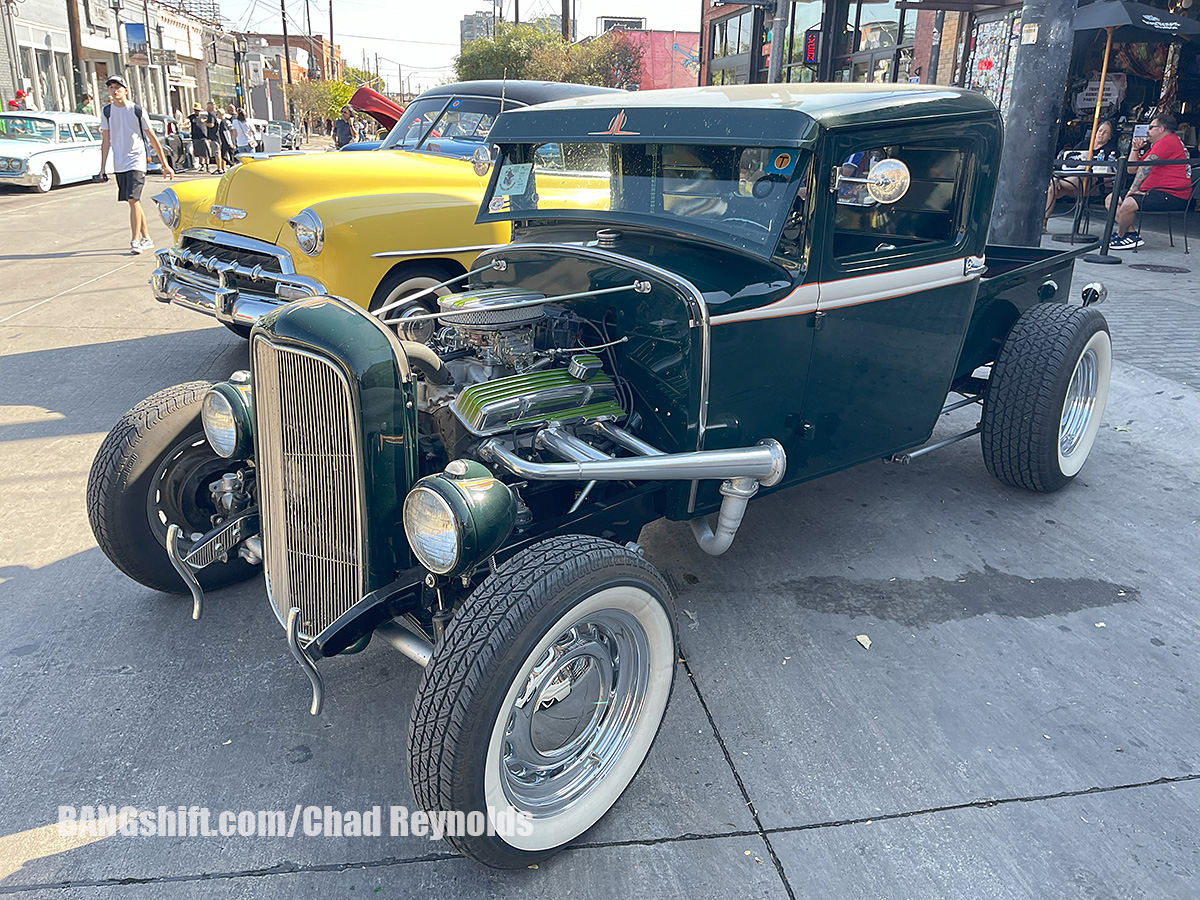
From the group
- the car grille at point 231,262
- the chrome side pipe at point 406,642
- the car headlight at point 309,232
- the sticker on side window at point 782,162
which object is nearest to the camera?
the chrome side pipe at point 406,642

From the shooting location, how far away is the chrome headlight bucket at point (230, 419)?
111 inches

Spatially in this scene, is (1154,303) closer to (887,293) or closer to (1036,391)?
(1036,391)

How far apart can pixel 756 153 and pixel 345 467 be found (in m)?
1.77

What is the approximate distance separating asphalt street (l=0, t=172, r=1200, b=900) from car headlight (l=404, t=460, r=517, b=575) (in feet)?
2.57

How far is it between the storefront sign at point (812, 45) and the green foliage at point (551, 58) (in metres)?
15.7

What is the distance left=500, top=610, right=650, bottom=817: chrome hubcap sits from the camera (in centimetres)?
232

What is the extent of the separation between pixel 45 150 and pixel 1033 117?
58.0 feet

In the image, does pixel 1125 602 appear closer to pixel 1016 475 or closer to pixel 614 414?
pixel 1016 475

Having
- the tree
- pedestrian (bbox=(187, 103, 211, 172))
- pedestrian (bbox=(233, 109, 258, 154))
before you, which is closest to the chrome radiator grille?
pedestrian (bbox=(187, 103, 211, 172))

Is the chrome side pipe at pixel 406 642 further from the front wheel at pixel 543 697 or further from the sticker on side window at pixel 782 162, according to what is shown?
the sticker on side window at pixel 782 162

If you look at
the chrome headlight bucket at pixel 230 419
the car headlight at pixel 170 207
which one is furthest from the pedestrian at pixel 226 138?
the chrome headlight bucket at pixel 230 419

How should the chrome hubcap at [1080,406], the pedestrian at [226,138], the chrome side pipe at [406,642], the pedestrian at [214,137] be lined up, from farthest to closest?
the pedestrian at [226,138], the pedestrian at [214,137], the chrome hubcap at [1080,406], the chrome side pipe at [406,642]

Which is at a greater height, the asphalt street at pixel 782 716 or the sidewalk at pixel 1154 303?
the sidewalk at pixel 1154 303

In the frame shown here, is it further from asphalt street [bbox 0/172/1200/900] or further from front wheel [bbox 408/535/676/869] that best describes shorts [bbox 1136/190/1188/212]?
front wheel [bbox 408/535/676/869]
